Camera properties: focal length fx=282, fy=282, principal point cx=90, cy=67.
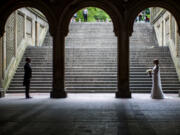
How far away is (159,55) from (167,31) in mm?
2742

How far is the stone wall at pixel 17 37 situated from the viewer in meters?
13.7

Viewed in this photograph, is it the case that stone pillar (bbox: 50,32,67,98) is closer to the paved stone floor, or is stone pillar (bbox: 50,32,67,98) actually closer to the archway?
the archway

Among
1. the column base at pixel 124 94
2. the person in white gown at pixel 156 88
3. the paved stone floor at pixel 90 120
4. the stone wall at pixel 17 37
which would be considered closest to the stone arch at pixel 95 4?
the person in white gown at pixel 156 88

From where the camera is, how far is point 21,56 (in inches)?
645

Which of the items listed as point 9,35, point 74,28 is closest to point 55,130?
point 9,35

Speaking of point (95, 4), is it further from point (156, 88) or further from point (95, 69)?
point (156, 88)

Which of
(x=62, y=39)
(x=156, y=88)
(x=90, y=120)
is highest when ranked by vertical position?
(x=62, y=39)

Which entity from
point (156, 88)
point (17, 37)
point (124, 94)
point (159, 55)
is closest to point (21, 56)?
point (17, 37)

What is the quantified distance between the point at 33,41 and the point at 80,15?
629 inches

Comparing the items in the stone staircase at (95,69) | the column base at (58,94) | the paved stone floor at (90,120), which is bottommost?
the paved stone floor at (90,120)

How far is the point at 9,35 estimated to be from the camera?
14.7 m

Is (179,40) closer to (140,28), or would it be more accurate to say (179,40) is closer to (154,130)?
(140,28)

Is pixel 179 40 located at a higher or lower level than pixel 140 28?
lower

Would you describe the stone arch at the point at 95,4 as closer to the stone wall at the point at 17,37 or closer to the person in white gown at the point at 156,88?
the person in white gown at the point at 156,88
